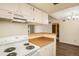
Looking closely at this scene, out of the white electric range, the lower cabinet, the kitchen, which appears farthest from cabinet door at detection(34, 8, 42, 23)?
the lower cabinet

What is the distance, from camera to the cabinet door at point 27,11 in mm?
1332

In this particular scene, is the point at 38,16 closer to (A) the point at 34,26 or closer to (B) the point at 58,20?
(A) the point at 34,26

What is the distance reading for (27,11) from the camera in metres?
1.45

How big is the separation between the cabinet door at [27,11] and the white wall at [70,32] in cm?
59

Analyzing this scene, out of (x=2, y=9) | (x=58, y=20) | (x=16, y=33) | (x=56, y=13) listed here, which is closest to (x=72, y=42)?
(x=58, y=20)

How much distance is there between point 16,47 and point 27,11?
0.65m

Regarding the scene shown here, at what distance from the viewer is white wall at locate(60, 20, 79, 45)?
1.25 m

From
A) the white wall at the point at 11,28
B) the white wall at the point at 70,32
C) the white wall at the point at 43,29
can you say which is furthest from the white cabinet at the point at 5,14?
the white wall at the point at 70,32

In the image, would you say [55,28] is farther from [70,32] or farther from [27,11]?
[27,11]

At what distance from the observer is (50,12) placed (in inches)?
60.1

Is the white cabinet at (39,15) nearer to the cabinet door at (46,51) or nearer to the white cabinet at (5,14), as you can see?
the cabinet door at (46,51)

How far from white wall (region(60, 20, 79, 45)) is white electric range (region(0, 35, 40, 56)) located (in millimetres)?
497

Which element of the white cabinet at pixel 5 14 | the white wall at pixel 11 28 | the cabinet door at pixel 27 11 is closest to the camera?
the white cabinet at pixel 5 14

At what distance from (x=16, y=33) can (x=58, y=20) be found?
772 mm
